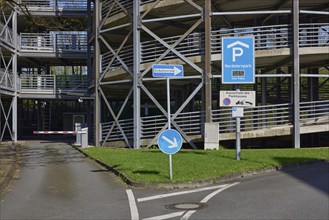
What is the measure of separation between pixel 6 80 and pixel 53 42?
21.4ft

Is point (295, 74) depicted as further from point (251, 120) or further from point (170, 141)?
point (170, 141)

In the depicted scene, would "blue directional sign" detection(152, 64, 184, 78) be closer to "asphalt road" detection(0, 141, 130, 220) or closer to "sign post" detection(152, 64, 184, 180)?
"sign post" detection(152, 64, 184, 180)

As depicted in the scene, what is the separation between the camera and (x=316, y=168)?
44.5 ft

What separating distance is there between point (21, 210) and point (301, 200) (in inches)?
208

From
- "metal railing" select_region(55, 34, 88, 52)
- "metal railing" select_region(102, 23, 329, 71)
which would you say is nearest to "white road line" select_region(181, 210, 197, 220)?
"metal railing" select_region(102, 23, 329, 71)

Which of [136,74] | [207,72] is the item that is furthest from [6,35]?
[207,72]

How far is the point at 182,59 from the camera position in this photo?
2175cm

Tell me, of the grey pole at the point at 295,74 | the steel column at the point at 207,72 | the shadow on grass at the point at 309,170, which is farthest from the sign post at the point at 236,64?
the grey pole at the point at 295,74

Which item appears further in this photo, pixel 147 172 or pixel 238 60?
pixel 238 60

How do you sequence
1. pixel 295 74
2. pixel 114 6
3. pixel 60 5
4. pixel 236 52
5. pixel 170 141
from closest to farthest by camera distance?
pixel 170 141
pixel 236 52
pixel 295 74
pixel 114 6
pixel 60 5

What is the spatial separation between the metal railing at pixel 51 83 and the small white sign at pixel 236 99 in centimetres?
2531

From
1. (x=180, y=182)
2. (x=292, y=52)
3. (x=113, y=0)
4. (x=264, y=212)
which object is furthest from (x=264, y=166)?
(x=113, y=0)

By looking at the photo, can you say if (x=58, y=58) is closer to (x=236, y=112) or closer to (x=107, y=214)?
(x=236, y=112)

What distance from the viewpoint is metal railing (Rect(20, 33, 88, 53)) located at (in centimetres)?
3847
